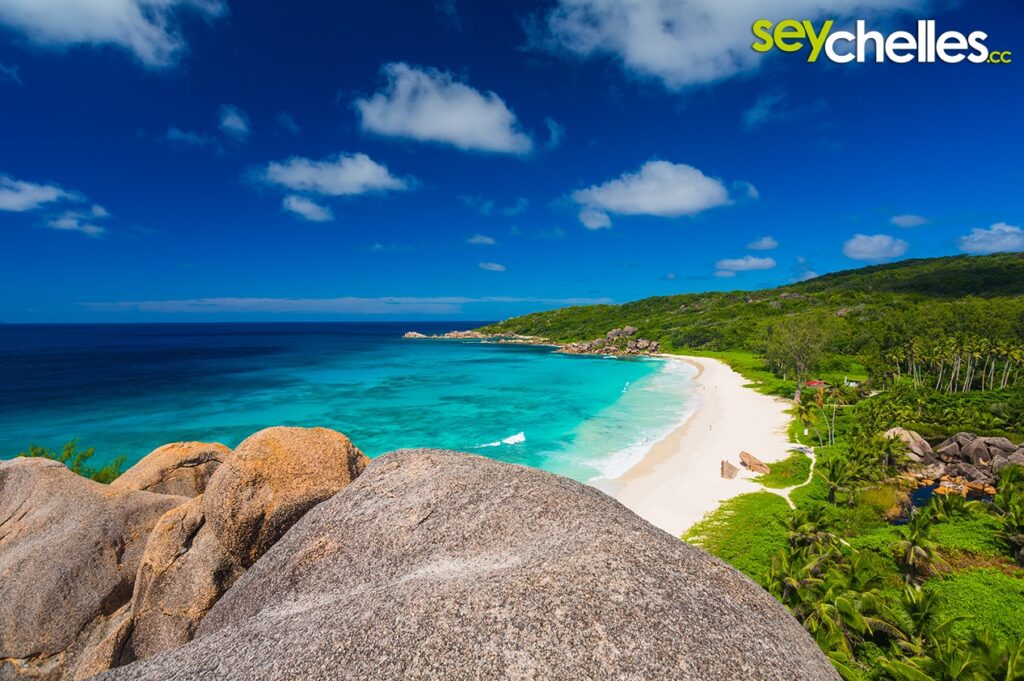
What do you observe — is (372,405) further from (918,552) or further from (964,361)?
(964,361)

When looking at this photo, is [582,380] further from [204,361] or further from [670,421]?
Result: [204,361]

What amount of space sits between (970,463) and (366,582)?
57884mm

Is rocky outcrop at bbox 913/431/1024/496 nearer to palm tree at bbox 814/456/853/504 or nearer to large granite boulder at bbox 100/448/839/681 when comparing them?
palm tree at bbox 814/456/853/504

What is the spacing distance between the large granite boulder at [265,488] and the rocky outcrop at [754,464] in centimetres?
4022

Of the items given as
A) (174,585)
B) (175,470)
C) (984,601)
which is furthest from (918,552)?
(175,470)

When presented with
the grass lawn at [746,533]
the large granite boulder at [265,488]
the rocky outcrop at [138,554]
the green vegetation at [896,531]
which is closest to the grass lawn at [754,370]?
the green vegetation at [896,531]

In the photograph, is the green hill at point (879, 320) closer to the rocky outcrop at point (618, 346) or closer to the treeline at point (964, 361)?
the treeline at point (964, 361)

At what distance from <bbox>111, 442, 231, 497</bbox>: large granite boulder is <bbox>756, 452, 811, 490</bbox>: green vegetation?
40367 mm

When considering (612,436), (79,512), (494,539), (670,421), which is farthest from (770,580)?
(670,421)

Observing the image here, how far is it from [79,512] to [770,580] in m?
25.9

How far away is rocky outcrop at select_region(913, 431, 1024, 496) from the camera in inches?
1548

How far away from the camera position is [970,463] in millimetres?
42688

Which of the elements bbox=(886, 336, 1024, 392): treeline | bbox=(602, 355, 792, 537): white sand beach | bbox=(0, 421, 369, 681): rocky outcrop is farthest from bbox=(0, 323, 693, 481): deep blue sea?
bbox=(886, 336, 1024, 392): treeline

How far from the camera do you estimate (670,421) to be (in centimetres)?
6400
